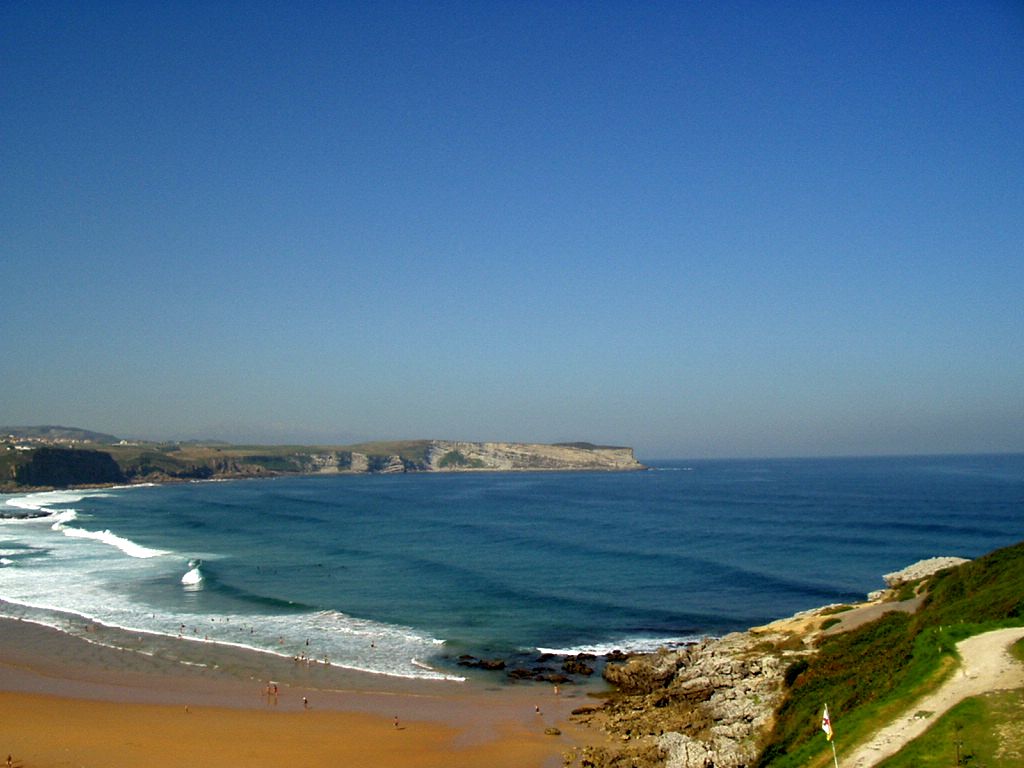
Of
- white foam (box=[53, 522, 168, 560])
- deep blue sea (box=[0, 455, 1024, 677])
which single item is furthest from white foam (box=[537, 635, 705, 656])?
white foam (box=[53, 522, 168, 560])

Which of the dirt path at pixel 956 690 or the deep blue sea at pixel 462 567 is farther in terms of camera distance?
the deep blue sea at pixel 462 567

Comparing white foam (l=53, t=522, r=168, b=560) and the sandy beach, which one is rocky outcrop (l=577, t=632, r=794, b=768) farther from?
white foam (l=53, t=522, r=168, b=560)

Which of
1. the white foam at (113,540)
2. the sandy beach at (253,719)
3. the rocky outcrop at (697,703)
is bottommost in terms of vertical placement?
the white foam at (113,540)

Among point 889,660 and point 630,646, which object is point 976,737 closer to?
point 889,660

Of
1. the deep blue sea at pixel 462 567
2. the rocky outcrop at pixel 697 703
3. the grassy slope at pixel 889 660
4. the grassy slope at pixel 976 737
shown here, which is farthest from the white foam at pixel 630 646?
the grassy slope at pixel 976 737

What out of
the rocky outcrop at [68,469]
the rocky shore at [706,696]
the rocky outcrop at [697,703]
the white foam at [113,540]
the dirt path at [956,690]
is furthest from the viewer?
the rocky outcrop at [68,469]

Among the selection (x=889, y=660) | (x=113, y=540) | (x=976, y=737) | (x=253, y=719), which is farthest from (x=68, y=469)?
(x=976, y=737)

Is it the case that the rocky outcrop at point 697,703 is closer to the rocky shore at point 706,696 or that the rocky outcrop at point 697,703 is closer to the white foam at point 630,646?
the rocky shore at point 706,696

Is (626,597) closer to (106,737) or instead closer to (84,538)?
(106,737)

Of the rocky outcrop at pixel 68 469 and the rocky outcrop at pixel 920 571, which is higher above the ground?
the rocky outcrop at pixel 920 571
